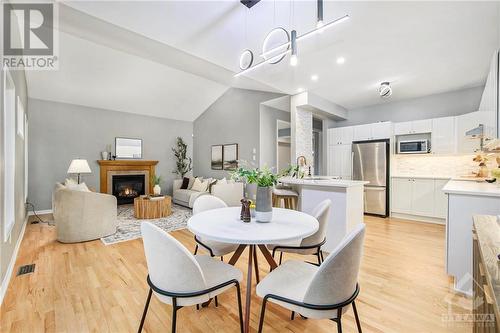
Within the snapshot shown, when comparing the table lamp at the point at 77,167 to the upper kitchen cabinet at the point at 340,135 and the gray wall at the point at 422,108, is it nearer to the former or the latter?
the upper kitchen cabinet at the point at 340,135

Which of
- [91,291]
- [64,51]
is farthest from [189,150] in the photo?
[91,291]

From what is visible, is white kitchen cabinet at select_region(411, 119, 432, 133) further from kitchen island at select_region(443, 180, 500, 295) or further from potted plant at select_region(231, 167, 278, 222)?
potted plant at select_region(231, 167, 278, 222)

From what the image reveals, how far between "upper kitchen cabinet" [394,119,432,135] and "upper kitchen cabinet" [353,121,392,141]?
0.23 m

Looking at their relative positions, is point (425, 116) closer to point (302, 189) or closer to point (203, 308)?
point (302, 189)

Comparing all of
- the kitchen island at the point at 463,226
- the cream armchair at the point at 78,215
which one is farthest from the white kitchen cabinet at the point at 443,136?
the cream armchair at the point at 78,215

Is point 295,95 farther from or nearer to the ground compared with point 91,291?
farther from the ground

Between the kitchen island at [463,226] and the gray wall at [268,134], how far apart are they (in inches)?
159

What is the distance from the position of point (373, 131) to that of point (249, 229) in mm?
4859

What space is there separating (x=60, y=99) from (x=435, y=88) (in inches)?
330

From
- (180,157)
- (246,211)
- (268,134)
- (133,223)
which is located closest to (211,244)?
(246,211)

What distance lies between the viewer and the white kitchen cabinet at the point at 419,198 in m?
4.41

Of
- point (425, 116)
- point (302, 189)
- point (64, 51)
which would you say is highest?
point (64, 51)

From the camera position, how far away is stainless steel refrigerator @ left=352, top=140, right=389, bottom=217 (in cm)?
502

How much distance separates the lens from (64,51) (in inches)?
171
